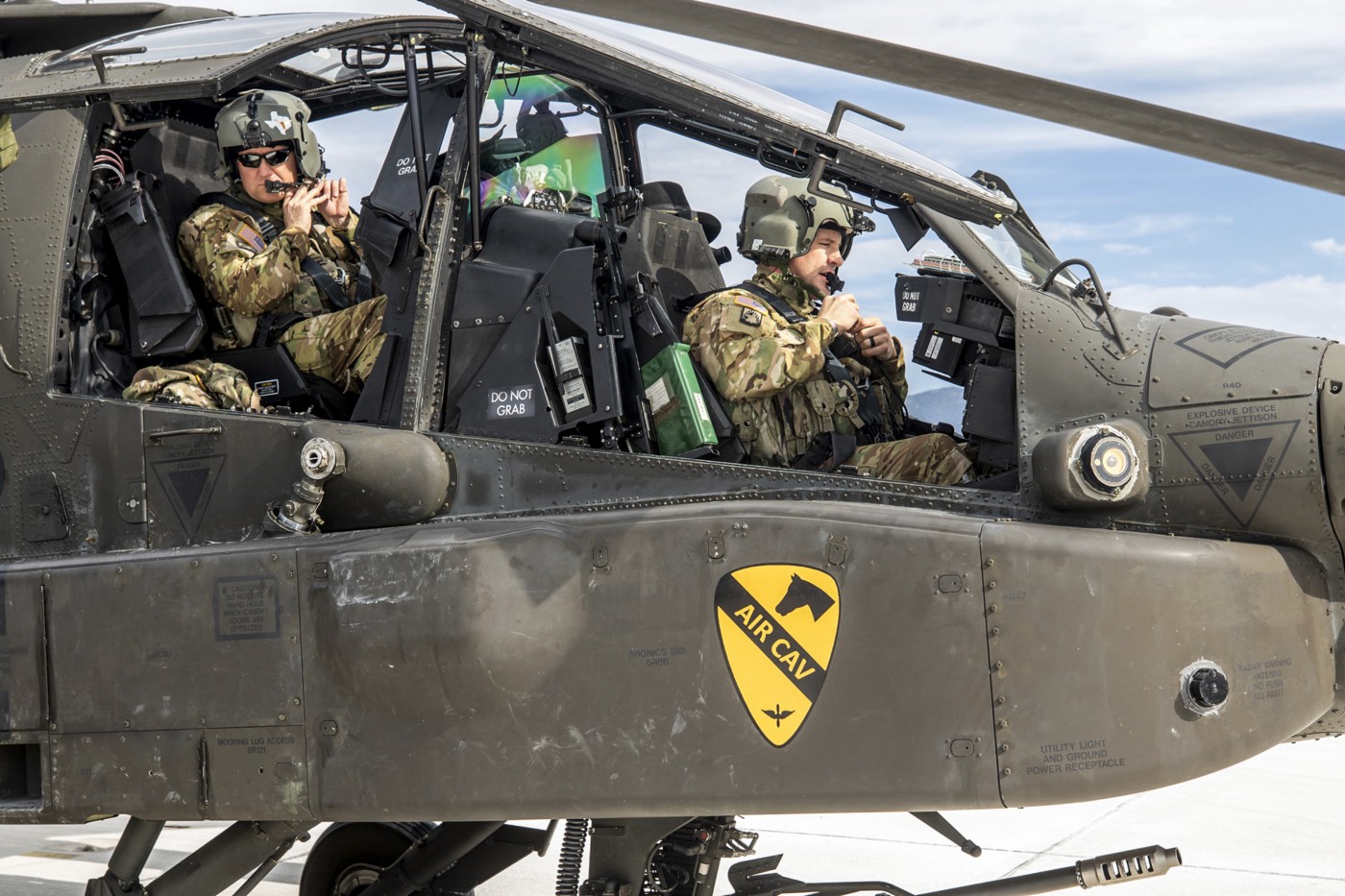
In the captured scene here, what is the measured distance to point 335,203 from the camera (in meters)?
5.36

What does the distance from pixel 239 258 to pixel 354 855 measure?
85.9 inches

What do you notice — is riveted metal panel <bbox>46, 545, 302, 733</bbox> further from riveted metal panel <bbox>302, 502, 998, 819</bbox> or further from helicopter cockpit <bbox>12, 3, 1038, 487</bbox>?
helicopter cockpit <bbox>12, 3, 1038, 487</bbox>

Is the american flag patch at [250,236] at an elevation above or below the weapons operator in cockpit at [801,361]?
above

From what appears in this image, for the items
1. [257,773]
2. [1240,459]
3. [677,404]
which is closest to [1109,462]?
[1240,459]

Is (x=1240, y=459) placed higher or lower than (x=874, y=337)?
lower

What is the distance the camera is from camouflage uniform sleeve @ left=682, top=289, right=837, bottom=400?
4.01 meters

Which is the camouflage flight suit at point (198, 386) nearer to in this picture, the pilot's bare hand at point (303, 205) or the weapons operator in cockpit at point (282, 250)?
the weapons operator in cockpit at point (282, 250)

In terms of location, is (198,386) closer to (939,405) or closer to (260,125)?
(260,125)

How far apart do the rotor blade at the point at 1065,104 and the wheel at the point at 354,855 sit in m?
3.14

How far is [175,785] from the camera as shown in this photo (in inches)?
152

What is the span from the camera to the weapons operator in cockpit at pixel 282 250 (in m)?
4.82

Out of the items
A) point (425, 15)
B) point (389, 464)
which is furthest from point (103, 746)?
point (425, 15)

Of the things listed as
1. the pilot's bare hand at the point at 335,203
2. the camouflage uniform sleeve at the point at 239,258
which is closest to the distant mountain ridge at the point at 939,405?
the camouflage uniform sleeve at the point at 239,258

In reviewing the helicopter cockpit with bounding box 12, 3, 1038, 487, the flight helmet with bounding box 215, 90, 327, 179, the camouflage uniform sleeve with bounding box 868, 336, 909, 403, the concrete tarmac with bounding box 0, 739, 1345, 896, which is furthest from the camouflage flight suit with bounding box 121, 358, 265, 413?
the concrete tarmac with bounding box 0, 739, 1345, 896
